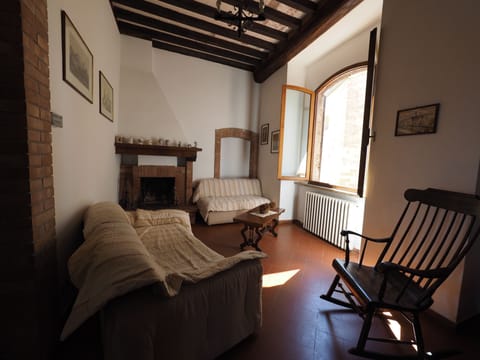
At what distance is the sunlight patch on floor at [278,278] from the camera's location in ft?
7.55

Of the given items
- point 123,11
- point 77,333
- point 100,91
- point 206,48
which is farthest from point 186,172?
point 77,333

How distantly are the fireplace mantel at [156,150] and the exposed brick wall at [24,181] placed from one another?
8.85ft

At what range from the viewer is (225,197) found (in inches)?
179

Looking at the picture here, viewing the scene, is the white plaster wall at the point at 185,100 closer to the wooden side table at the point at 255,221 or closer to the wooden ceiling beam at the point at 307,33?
the wooden ceiling beam at the point at 307,33

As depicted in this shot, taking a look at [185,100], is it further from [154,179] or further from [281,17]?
[281,17]

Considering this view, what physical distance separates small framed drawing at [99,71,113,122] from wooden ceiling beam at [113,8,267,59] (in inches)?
48.0

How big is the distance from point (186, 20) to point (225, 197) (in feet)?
10.4

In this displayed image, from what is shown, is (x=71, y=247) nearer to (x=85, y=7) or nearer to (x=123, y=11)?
(x=85, y=7)

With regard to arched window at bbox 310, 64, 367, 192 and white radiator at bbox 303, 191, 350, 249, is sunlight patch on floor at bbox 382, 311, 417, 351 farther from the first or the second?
arched window at bbox 310, 64, 367, 192

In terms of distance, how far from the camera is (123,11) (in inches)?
129

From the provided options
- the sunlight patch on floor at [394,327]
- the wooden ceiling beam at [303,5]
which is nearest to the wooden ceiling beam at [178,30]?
the wooden ceiling beam at [303,5]

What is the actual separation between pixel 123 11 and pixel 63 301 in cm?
394

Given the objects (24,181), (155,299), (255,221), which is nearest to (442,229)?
(255,221)

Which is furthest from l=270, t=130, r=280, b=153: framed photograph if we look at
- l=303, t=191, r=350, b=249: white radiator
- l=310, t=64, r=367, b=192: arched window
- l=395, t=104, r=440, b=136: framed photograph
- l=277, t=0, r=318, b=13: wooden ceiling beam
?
l=395, t=104, r=440, b=136: framed photograph
